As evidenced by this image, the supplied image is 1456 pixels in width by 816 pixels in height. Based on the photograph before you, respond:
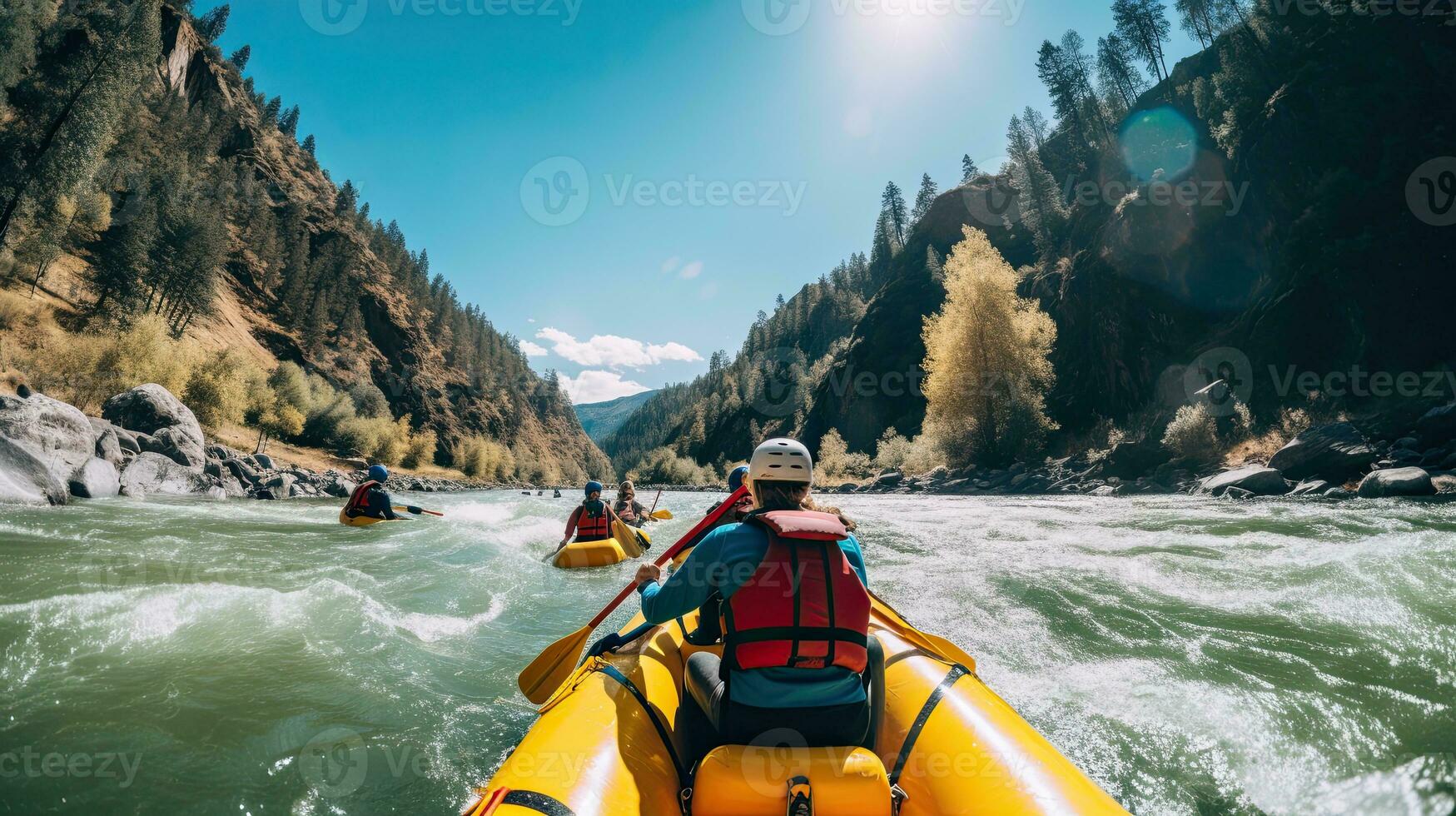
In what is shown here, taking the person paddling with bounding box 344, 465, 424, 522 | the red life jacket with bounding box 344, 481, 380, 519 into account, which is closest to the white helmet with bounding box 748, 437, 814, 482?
the person paddling with bounding box 344, 465, 424, 522

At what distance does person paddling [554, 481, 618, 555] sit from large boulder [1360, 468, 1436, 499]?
666 inches

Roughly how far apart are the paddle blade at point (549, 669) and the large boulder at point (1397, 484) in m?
17.8

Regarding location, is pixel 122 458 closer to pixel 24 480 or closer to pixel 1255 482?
pixel 24 480

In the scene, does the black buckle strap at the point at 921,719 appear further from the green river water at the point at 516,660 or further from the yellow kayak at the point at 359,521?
the yellow kayak at the point at 359,521

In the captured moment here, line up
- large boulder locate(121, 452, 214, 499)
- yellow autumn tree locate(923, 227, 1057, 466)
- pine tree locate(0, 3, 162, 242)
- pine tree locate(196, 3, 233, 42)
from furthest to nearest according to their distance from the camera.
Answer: pine tree locate(196, 3, 233, 42)
yellow autumn tree locate(923, 227, 1057, 466)
pine tree locate(0, 3, 162, 242)
large boulder locate(121, 452, 214, 499)

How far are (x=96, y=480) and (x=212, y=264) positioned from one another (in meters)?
35.4

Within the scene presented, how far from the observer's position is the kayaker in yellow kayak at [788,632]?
7.91 feet

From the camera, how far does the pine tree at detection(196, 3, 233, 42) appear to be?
76375 mm

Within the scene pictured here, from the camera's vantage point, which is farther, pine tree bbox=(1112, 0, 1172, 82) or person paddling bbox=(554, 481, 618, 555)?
pine tree bbox=(1112, 0, 1172, 82)

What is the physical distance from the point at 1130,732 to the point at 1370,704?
164 centimetres

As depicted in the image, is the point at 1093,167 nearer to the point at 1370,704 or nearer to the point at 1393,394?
the point at 1393,394

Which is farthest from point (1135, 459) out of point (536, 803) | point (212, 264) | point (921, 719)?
point (212, 264)

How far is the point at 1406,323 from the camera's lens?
1903 centimetres

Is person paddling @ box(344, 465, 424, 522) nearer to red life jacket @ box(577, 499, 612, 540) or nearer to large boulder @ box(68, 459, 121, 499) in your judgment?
large boulder @ box(68, 459, 121, 499)
